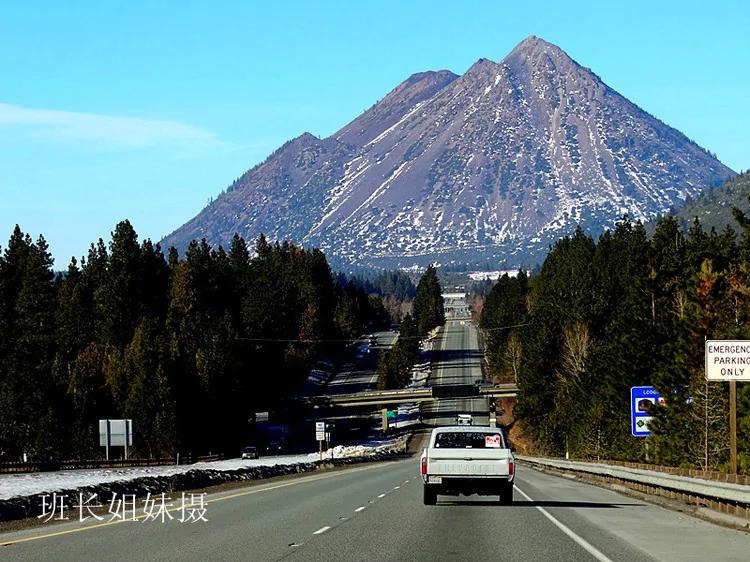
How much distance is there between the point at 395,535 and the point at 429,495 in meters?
9.97

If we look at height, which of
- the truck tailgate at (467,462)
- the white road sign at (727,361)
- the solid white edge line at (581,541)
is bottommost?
the solid white edge line at (581,541)

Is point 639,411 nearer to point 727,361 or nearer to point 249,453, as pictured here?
point 727,361

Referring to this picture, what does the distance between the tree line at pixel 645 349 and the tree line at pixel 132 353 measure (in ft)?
100

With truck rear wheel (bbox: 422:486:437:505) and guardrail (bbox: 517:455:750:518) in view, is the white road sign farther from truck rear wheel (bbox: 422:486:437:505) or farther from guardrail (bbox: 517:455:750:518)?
truck rear wheel (bbox: 422:486:437:505)

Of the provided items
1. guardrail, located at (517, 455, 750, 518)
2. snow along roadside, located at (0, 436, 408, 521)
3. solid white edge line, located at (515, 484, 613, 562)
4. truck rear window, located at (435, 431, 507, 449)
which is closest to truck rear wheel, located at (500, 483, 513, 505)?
truck rear window, located at (435, 431, 507, 449)

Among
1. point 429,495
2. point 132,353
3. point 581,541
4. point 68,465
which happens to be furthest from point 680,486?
point 132,353

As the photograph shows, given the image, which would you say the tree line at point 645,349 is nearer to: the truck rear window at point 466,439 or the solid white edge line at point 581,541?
the truck rear window at point 466,439

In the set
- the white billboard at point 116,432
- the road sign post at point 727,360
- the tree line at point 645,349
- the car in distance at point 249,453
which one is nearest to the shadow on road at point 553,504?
the road sign post at point 727,360

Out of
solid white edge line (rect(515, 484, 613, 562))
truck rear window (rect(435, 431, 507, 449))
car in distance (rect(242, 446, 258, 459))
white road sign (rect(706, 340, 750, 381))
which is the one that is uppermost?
white road sign (rect(706, 340, 750, 381))

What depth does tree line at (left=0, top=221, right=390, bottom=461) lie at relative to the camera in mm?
98688

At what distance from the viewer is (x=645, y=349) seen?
295 ft

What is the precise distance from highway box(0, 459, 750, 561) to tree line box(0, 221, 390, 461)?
65.7 meters

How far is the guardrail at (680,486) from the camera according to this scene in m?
27.2

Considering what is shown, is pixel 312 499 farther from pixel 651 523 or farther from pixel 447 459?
pixel 651 523
